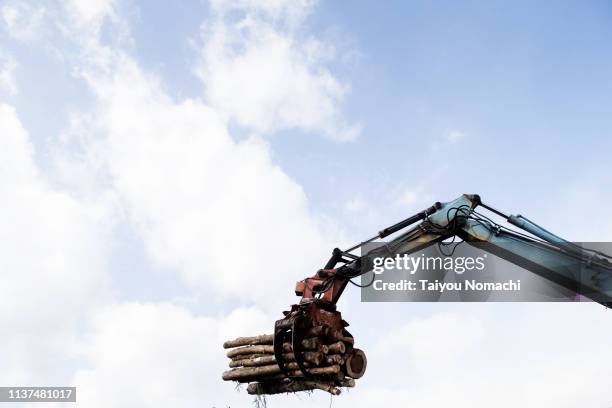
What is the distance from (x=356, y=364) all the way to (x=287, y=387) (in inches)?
53.3

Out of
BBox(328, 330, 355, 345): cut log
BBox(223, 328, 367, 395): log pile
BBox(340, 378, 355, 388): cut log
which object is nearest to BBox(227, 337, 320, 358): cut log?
BBox(223, 328, 367, 395): log pile

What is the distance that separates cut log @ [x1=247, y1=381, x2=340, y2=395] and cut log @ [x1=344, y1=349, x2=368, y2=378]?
0.38 m

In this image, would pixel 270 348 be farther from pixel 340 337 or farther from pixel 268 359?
pixel 340 337

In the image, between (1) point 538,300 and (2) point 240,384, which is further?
(2) point 240,384

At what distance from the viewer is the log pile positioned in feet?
35.3

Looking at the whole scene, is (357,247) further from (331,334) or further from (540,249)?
(540,249)

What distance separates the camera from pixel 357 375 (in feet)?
36.2

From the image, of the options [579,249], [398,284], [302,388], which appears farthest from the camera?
[398,284]

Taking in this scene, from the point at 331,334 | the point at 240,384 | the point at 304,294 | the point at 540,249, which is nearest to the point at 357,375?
the point at 331,334

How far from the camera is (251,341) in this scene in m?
12.3

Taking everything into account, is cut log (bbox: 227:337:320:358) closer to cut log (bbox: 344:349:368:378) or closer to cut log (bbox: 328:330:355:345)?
cut log (bbox: 328:330:355:345)

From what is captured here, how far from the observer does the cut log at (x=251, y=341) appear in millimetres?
12016

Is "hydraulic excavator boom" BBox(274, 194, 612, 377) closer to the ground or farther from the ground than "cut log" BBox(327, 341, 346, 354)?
farther from the ground

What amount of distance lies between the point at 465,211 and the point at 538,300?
6.39 feet
